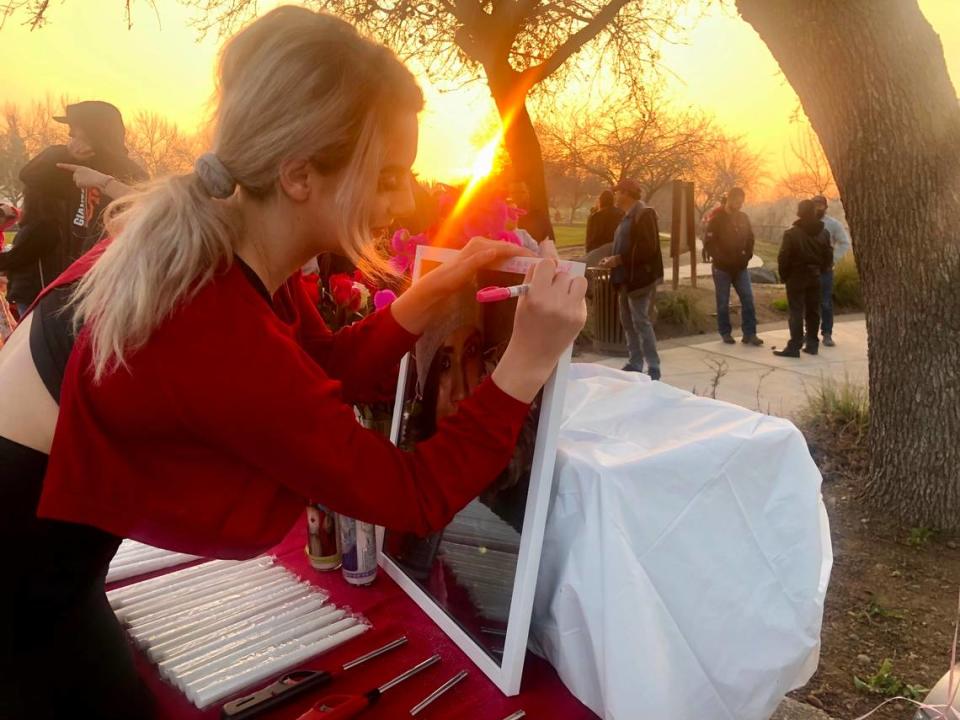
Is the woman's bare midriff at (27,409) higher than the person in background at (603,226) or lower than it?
lower

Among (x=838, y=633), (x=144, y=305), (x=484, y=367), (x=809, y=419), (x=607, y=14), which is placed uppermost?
(x=607, y=14)

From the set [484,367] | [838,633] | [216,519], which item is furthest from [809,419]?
[216,519]

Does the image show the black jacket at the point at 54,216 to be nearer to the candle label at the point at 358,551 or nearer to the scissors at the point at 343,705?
the candle label at the point at 358,551

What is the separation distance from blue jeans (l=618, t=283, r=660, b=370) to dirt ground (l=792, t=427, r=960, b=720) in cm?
297

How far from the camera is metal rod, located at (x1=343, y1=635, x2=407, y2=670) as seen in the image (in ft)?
3.39

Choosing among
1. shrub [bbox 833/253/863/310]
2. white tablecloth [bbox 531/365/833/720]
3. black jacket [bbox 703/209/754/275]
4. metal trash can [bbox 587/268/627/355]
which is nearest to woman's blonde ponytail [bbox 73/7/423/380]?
white tablecloth [bbox 531/365/833/720]

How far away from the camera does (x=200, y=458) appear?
0.84m

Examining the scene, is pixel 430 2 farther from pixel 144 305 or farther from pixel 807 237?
pixel 144 305

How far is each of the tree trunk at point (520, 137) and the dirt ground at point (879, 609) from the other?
16.9ft

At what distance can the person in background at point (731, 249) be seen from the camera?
7.68m

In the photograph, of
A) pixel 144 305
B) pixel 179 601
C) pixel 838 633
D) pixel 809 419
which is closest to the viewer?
pixel 144 305

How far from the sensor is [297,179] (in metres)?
0.89

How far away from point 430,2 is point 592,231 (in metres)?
3.33

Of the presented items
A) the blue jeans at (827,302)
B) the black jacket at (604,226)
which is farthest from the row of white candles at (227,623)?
the blue jeans at (827,302)
